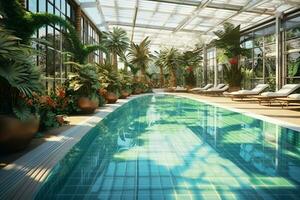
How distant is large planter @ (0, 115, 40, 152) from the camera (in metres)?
4.66

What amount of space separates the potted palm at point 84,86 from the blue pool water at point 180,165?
259 cm

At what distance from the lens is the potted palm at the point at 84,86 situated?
33.6ft

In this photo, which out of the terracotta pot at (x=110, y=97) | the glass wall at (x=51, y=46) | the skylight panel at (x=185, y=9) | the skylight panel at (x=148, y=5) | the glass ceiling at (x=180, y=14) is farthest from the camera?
the skylight panel at (x=148, y=5)

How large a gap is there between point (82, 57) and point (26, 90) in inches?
265

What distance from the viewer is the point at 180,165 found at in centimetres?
461

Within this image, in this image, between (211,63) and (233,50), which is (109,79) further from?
(211,63)

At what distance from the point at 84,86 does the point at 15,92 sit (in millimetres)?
5317

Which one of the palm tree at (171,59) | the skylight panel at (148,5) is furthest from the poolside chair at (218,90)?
the palm tree at (171,59)

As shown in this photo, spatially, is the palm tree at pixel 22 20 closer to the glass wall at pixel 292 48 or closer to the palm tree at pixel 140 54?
the glass wall at pixel 292 48

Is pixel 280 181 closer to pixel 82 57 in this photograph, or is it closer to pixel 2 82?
pixel 2 82

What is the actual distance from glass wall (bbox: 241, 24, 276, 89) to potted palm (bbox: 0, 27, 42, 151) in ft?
48.7

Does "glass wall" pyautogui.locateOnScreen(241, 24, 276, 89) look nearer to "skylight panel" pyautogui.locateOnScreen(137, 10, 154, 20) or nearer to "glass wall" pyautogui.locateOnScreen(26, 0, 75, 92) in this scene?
"skylight panel" pyautogui.locateOnScreen(137, 10, 154, 20)

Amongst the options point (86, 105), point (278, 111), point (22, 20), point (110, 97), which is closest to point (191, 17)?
point (110, 97)

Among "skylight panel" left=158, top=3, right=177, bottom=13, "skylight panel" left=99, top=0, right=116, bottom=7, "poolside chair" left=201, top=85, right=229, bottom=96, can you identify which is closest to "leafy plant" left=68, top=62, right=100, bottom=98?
"skylight panel" left=158, top=3, right=177, bottom=13
